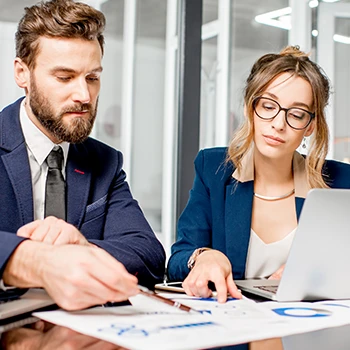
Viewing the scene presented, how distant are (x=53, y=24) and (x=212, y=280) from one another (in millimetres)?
958

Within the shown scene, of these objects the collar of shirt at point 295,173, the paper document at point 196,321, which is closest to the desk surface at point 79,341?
the paper document at point 196,321

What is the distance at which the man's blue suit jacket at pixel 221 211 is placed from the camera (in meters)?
1.88

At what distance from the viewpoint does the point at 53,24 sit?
1.72 m

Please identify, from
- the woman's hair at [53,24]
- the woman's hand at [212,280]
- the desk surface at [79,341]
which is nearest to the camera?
the desk surface at [79,341]

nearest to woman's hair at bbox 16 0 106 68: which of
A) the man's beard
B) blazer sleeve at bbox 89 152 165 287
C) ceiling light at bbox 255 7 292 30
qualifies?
the man's beard

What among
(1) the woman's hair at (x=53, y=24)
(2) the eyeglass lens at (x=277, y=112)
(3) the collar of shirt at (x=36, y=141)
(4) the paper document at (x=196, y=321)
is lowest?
(4) the paper document at (x=196, y=321)

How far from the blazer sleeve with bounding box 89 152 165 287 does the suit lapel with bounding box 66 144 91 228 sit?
107 millimetres

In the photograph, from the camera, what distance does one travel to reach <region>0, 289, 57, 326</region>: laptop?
938 millimetres

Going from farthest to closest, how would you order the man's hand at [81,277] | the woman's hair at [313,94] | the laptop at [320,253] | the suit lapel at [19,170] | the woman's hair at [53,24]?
the woman's hair at [313,94] → the woman's hair at [53,24] → the suit lapel at [19,170] → the laptop at [320,253] → the man's hand at [81,277]

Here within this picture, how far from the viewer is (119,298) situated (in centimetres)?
94

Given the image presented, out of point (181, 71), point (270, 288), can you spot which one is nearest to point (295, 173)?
point (270, 288)

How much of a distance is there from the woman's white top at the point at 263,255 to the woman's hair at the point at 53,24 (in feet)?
2.84

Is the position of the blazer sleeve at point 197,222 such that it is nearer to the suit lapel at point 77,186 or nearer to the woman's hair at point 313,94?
the woman's hair at point 313,94

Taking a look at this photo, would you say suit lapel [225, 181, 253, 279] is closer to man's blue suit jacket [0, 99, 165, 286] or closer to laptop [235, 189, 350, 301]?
man's blue suit jacket [0, 99, 165, 286]
